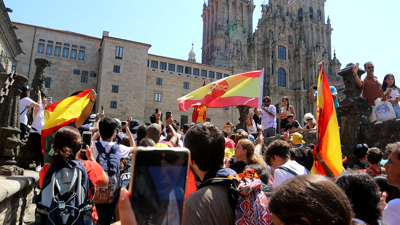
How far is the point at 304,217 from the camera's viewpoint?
4.50 feet

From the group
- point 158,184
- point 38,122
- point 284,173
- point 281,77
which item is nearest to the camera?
point 158,184

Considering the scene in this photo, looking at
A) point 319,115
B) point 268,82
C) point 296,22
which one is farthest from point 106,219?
point 296,22

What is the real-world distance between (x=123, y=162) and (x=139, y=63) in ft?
104

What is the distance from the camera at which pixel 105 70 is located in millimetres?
32719

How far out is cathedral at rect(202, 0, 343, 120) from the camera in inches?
1800

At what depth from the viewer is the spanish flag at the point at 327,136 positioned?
4305mm

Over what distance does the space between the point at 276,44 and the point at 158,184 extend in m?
52.9

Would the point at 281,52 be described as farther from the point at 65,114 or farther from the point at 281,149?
the point at 281,149

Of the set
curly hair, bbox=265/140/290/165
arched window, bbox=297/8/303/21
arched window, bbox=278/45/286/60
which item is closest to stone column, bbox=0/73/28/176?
curly hair, bbox=265/140/290/165

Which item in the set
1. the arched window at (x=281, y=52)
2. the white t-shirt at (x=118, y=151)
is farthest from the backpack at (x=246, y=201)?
the arched window at (x=281, y=52)

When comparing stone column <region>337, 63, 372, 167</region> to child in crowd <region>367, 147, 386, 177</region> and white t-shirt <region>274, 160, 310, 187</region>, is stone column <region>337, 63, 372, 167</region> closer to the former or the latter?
child in crowd <region>367, 147, 386, 177</region>

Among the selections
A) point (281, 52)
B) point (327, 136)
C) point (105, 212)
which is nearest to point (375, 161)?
point (327, 136)

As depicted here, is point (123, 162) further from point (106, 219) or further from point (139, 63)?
point (139, 63)

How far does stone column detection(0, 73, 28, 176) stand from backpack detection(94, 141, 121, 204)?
2.94m
